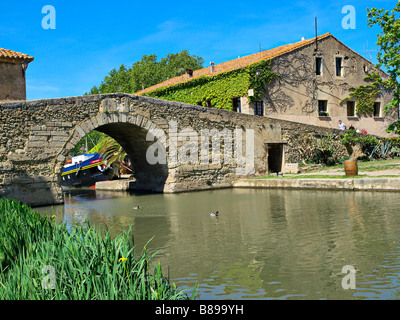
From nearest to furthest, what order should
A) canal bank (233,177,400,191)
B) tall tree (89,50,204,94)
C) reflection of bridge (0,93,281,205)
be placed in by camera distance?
canal bank (233,177,400,191), reflection of bridge (0,93,281,205), tall tree (89,50,204,94)

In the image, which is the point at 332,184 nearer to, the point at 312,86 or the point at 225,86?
the point at 225,86

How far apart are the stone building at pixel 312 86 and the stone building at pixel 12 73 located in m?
9.09

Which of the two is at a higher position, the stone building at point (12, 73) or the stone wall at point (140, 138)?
the stone building at point (12, 73)

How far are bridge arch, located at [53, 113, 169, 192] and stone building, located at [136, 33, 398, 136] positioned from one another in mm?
6805

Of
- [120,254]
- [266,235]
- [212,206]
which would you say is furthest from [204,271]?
[212,206]

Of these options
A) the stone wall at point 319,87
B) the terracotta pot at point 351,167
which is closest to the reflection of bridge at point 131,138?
the stone wall at point 319,87

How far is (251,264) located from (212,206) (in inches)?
234

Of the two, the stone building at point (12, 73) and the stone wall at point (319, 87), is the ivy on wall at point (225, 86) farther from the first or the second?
the stone building at point (12, 73)

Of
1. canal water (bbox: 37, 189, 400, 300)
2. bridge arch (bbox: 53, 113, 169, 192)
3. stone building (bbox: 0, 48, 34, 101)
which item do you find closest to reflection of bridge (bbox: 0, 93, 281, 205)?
bridge arch (bbox: 53, 113, 169, 192)

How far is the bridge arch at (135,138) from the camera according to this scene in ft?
43.0

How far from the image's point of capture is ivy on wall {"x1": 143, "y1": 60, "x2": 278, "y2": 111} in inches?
818

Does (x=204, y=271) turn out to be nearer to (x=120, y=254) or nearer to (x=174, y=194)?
(x=120, y=254)

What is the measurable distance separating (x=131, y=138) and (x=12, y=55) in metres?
6.89

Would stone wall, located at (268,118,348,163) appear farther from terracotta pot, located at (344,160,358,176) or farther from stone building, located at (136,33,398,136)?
terracotta pot, located at (344,160,358,176)
